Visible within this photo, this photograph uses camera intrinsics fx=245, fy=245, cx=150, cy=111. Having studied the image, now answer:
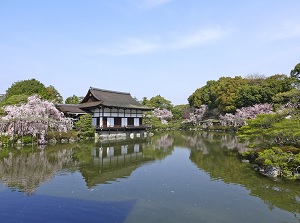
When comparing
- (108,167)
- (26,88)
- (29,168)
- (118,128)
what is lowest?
(108,167)

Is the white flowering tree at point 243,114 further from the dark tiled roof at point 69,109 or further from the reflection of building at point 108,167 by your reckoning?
the reflection of building at point 108,167

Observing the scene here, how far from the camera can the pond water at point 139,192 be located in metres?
8.02

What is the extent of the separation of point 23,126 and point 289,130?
74.3 ft

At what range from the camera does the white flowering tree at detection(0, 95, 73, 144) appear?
23.8 metres

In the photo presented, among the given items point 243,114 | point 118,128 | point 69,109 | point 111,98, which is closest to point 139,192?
point 118,128

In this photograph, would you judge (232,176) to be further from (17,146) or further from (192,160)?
(17,146)

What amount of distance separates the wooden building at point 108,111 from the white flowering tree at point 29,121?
18.2 feet

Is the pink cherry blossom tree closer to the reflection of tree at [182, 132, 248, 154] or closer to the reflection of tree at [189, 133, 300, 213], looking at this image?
the reflection of tree at [182, 132, 248, 154]

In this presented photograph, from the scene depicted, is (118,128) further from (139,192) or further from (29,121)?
(139,192)

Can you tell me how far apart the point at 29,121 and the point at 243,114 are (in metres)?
33.7

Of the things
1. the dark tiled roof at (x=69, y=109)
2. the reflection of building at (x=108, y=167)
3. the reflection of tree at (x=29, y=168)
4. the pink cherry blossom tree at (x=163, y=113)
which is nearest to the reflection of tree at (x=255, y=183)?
the reflection of building at (x=108, y=167)

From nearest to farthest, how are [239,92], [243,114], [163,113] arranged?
[243,114] → [239,92] → [163,113]

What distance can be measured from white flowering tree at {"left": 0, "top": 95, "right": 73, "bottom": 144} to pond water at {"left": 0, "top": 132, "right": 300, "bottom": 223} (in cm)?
812

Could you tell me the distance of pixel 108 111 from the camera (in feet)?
110
